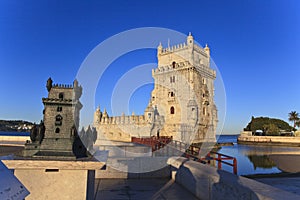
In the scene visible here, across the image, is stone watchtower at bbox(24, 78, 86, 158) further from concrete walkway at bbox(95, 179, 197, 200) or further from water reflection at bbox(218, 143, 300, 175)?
water reflection at bbox(218, 143, 300, 175)

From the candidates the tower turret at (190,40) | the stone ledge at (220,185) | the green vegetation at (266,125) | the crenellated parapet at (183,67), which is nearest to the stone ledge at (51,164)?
the stone ledge at (220,185)

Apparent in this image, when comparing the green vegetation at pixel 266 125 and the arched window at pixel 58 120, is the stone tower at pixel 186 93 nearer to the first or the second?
the arched window at pixel 58 120

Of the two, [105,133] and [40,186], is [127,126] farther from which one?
[40,186]

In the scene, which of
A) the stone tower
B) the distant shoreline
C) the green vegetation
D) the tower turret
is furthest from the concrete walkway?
the green vegetation

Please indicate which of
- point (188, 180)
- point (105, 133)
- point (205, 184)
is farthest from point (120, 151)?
point (105, 133)

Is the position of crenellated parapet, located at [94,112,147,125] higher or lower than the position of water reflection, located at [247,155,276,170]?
higher

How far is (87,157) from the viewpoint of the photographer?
10.9 ft

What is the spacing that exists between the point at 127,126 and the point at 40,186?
3120 cm

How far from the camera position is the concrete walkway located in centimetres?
570

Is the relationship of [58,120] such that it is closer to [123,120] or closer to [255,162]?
[255,162]

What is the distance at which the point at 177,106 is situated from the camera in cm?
3456

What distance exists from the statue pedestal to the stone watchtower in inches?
9.0

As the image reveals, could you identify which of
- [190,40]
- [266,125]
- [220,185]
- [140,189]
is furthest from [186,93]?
[266,125]

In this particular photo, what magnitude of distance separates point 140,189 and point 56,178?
4.09 metres
